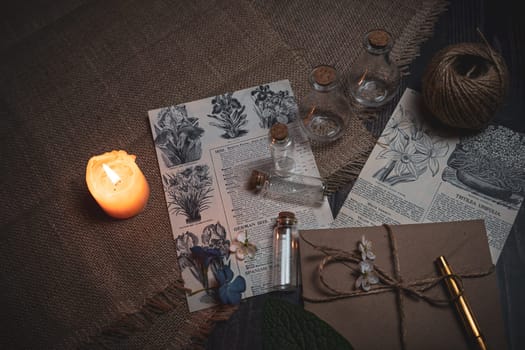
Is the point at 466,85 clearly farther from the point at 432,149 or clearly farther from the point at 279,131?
the point at 279,131

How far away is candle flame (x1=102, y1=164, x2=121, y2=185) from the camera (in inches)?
29.5

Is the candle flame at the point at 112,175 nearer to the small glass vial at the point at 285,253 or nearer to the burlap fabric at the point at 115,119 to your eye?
the burlap fabric at the point at 115,119

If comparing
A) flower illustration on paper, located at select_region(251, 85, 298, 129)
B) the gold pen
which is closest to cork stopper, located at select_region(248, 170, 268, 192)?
flower illustration on paper, located at select_region(251, 85, 298, 129)

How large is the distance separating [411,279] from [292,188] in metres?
0.27

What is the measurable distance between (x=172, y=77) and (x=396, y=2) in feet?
1.68

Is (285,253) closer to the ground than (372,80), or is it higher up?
→ closer to the ground

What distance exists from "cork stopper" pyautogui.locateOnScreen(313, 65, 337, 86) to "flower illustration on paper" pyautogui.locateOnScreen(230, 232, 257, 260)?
12.3 inches

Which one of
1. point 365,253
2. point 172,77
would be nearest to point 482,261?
point 365,253

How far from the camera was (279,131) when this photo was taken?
2.63 feet

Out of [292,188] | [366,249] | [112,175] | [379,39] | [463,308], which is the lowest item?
[463,308]

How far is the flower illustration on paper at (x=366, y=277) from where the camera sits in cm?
74

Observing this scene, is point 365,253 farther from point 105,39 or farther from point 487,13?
point 105,39

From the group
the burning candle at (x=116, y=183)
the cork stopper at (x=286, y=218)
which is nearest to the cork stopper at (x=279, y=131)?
the cork stopper at (x=286, y=218)

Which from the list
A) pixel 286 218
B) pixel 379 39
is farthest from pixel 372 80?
pixel 286 218
